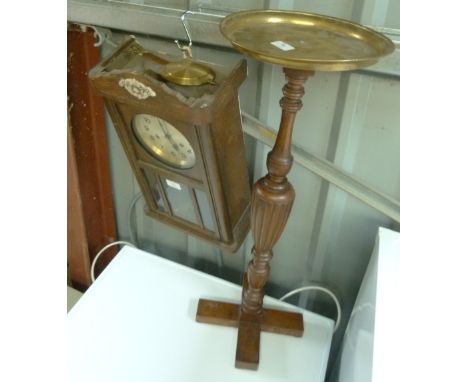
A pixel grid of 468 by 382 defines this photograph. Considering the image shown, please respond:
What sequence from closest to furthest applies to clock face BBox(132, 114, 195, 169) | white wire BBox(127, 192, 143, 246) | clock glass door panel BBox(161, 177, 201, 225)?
clock face BBox(132, 114, 195, 169) < clock glass door panel BBox(161, 177, 201, 225) < white wire BBox(127, 192, 143, 246)

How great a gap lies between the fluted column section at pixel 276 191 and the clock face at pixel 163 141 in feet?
0.49

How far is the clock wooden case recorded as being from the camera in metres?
0.67

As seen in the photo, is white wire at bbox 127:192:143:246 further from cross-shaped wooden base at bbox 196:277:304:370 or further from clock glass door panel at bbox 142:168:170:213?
cross-shaped wooden base at bbox 196:277:304:370

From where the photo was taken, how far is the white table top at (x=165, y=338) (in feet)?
2.85

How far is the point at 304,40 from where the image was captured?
0.63 m

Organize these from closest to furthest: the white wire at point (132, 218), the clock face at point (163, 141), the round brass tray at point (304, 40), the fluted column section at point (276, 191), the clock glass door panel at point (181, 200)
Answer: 1. the round brass tray at point (304, 40)
2. the fluted column section at point (276, 191)
3. the clock face at point (163, 141)
4. the clock glass door panel at point (181, 200)
5. the white wire at point (132, 218)

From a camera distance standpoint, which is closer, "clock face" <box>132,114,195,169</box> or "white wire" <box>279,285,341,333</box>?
"clock face" <box>132,114,195,169</box>

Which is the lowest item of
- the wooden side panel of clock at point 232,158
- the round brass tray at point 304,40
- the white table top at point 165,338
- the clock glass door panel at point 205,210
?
the white table top at point 165,338

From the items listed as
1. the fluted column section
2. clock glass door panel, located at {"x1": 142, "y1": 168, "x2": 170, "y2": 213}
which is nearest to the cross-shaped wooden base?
the fluted column section

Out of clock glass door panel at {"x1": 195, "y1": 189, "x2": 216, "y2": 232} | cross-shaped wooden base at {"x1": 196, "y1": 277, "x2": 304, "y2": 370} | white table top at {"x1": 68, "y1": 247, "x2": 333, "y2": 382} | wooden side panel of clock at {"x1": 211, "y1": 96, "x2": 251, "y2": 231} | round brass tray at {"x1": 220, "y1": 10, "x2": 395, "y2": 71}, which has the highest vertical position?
round brass tray at {"x1": 220, "y1": 10, "x2": 395, "y2": 71}

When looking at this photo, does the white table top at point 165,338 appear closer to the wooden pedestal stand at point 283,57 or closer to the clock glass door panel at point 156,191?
the wooden pedestal stand at point 283,57

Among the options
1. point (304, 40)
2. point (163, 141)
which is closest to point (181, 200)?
point (163, 141)

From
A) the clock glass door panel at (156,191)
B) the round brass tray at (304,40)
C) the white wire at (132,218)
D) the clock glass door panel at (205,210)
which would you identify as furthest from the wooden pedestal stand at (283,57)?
the white wire at (132,218)
